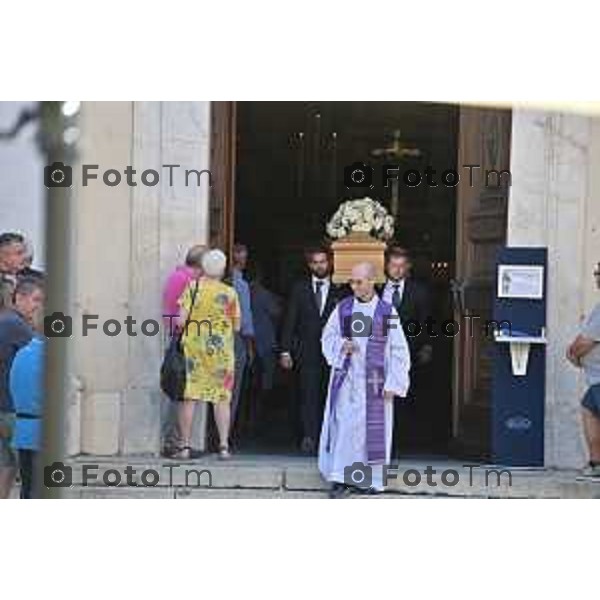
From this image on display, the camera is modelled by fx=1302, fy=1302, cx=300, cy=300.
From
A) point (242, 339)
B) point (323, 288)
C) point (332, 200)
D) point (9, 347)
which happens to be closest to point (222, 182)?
point (332, 200)

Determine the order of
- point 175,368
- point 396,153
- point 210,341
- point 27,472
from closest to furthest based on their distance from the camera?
point 27,472 < point 175,368 < point 210,341 < point 396,153

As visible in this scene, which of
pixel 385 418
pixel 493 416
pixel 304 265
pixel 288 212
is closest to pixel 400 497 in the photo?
pixel 385 418

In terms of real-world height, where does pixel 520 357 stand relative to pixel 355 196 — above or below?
below

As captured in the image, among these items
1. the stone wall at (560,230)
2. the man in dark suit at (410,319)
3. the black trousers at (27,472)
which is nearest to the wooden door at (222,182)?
the man in dark suit at (410,319)

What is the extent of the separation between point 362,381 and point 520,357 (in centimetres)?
61

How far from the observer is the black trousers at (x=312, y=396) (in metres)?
5.12

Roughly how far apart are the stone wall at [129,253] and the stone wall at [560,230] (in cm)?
120

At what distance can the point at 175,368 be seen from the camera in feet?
15.2

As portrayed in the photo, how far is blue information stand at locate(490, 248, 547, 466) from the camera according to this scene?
484cm

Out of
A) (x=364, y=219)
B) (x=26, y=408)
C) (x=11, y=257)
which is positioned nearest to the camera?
(x=26, y=408)

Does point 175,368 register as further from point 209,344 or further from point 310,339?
point 310,339

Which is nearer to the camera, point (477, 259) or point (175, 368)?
point (175, 368)
